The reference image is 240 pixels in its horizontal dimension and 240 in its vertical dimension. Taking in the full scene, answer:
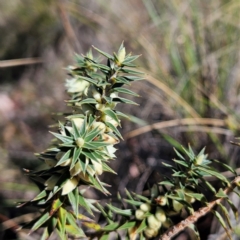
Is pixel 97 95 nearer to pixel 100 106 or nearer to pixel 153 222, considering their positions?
pixel 100 106

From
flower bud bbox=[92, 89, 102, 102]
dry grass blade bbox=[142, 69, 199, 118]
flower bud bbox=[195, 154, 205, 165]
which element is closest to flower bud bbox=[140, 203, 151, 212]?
flower bud bbox=[195, 154, 205, 165]

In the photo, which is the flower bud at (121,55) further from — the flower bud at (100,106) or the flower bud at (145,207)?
the flower bud at (145,207)

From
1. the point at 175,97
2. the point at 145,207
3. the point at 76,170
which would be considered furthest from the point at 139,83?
the point at 76,170

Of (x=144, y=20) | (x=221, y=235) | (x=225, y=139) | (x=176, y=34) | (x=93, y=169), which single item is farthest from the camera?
(x=144, y=20)

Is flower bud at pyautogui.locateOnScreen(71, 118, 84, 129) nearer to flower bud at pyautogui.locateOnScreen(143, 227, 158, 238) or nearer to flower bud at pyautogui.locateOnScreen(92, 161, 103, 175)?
flower bud at pyautogui.locateOnScreen(92, 161, 103, 175)

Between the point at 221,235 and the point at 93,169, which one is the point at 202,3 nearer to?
the point at 221,235

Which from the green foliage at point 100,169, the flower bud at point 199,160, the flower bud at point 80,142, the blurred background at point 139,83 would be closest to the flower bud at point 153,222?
the green foliage at point 100,169

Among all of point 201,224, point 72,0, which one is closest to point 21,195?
point 201,224
